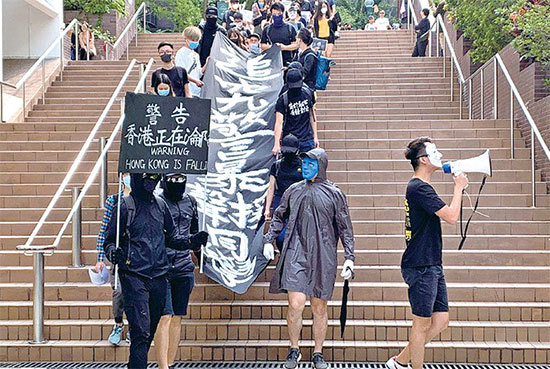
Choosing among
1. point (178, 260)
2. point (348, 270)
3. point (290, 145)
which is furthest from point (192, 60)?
point (348, 270)

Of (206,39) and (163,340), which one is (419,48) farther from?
(163,340)

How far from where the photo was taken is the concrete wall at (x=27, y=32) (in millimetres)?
19578

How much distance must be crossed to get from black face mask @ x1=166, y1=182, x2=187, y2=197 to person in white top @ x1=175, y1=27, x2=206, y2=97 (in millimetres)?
4904

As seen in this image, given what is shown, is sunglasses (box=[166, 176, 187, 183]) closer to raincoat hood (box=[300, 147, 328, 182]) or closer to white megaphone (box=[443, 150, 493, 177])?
raincoat hood (box=[300, 147, 328, 182])

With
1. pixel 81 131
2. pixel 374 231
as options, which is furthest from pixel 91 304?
pixel 81 131

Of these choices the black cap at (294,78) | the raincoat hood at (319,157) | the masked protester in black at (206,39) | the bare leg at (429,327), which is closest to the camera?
the bare leg at (429,327)

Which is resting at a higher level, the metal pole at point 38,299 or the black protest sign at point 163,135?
Result: the black protest sign at point 163,135

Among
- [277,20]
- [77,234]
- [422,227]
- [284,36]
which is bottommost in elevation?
[77,234]

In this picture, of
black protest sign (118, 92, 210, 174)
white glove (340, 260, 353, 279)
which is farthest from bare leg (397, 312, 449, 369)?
black protest sign (118, 92, 210, 174)

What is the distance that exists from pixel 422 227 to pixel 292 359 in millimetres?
1693

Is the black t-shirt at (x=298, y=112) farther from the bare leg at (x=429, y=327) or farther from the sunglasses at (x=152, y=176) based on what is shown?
the bare leg at (x=429, y=327)

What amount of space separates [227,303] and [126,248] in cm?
227

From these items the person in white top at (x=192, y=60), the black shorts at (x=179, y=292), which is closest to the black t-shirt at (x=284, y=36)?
the person in white top at (x=192, y=60)

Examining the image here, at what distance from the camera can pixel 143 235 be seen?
582cm
